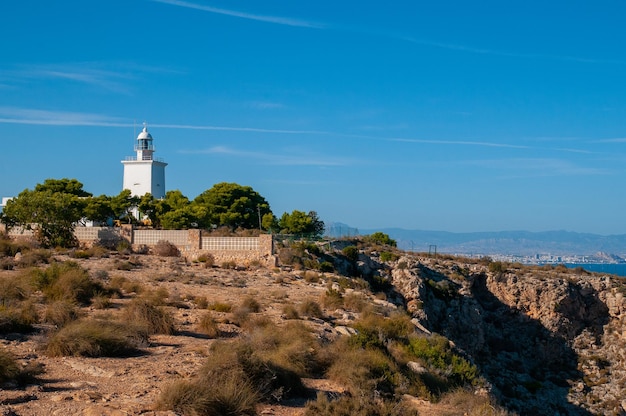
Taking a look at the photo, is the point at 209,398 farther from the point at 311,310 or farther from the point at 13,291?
the point at 311,310

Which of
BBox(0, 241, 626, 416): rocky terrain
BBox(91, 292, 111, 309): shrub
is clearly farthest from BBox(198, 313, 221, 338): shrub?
BBox(91, 292, 111, 309): shrub

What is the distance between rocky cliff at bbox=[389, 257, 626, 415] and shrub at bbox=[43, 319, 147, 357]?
20.6m

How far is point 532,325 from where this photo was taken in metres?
41.4

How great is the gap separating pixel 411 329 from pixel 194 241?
58.1ft

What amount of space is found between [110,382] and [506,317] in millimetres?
34683

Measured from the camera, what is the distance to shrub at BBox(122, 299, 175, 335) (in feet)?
53.1

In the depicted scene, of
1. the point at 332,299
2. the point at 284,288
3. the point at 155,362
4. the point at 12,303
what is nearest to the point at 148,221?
the point at 284,288

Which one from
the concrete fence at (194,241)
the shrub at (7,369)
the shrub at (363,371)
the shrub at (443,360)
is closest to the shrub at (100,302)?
the shrub at (363,371)

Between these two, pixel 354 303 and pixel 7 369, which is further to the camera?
pixel 354 303

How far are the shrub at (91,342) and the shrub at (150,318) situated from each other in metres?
1.79

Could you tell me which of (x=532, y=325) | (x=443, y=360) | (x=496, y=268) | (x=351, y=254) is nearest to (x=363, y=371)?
(x=443, y=360)

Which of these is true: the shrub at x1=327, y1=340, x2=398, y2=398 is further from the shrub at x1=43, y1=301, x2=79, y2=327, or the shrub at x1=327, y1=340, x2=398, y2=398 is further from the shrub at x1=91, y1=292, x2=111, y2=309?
the shrub at x1=91, y1=292, x2=111, y2=309

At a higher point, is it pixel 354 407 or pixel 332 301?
pixel 332 301

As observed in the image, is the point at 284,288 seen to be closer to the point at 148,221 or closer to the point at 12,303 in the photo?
the point at 12,303
